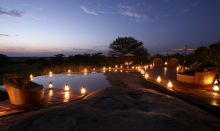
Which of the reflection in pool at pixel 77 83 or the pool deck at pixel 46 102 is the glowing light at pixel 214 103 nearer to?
the pool deck at pixel 46 102

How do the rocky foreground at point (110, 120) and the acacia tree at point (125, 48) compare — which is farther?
the acacia tree at point (125, 48)

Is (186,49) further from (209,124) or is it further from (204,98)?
(209,124)

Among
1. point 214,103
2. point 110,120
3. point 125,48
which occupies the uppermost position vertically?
point 125,48

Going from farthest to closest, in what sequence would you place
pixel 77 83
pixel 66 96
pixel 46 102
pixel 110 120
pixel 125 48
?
pixel 125 48 < pixel 77 83 < pixel 66 96 < pixel 46 102 < pixel 110 120

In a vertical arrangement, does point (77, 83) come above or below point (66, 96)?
above

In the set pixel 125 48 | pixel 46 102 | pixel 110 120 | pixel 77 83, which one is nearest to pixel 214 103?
pixel 110 120

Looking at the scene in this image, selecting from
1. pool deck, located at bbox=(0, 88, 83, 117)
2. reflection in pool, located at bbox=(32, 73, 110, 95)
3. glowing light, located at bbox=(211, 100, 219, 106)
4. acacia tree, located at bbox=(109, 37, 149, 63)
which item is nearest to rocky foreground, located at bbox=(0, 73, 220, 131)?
pool deck, located at bbox=(0, 88, 83, 117)

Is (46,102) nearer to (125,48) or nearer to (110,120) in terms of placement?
(110,120)

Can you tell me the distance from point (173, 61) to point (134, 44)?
12507 mm

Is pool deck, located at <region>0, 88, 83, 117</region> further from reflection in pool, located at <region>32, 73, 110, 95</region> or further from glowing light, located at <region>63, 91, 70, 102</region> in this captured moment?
reflection in pool, located at <region>32, 73, 110, 95</region>

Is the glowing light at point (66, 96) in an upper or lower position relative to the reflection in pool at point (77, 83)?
lower

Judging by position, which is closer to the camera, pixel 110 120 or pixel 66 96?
pixel 110 120

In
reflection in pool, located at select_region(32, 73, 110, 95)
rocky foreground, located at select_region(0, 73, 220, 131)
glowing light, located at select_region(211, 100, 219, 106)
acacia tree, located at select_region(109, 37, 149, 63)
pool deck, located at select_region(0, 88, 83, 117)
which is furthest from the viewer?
acacia tree, located at select_region(109, 37, 149, 63)

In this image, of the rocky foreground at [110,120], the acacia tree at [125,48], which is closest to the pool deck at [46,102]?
the rocky foreground at [110,120]
